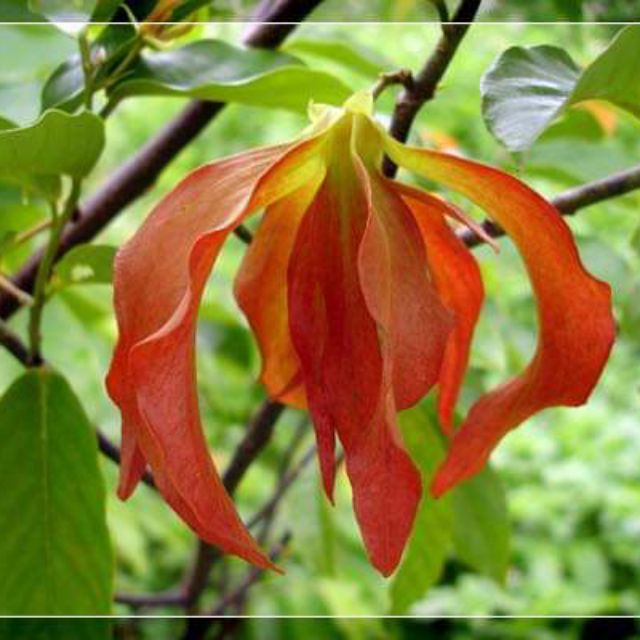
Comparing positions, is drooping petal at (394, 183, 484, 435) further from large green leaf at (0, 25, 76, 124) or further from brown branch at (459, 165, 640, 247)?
large green leaf at (0, 25, 76, 124)

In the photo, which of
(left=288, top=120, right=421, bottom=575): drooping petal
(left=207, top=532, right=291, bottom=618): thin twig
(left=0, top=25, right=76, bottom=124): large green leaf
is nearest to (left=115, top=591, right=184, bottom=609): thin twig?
(left=207, top=532, right=291, bottom=618): thin twig

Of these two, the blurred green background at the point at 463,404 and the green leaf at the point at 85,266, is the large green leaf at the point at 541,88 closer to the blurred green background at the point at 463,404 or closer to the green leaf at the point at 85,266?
the blurred green background at the point at 463,404

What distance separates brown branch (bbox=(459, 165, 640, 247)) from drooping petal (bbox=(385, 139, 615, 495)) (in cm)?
6

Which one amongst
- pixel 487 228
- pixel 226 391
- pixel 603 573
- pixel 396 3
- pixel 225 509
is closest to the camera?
pixel 225 509

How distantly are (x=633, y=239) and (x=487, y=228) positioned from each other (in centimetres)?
12

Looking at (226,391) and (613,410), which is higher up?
(226,391)

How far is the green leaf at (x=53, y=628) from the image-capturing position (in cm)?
48

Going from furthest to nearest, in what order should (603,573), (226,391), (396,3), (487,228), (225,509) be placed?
(603,573) → (226,391) → (396,3) → (487,228) → (225,509)

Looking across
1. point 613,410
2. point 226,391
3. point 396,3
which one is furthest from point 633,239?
point 613,410

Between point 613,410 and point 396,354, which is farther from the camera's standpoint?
point 613,410

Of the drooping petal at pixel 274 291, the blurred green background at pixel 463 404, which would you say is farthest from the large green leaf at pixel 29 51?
the drooping petal at pixel 274 291

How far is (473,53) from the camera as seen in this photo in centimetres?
70

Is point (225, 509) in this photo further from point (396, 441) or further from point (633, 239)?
point (633, 239)

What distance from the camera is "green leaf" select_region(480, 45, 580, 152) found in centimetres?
35
